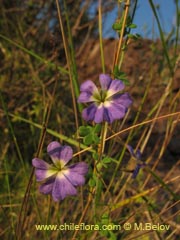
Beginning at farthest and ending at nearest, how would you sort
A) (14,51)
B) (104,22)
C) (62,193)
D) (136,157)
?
(104,22) < (14,51) < (136,157) < (62,193)

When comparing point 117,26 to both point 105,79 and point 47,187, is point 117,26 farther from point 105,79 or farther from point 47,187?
point 47,187

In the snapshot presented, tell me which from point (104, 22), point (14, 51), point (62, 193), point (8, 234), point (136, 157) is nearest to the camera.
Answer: point (62, 193)

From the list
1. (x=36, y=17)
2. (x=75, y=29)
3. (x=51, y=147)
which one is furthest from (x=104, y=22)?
(x=51, y=147)

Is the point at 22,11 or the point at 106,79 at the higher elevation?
the point at 22,11

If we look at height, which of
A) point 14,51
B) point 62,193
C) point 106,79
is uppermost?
point 14,51

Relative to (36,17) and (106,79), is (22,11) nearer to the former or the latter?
(36,17)

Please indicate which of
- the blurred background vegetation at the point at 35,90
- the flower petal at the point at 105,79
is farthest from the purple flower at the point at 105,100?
the blurred background vegetation at the point at 35,90

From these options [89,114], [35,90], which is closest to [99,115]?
[89,114]
